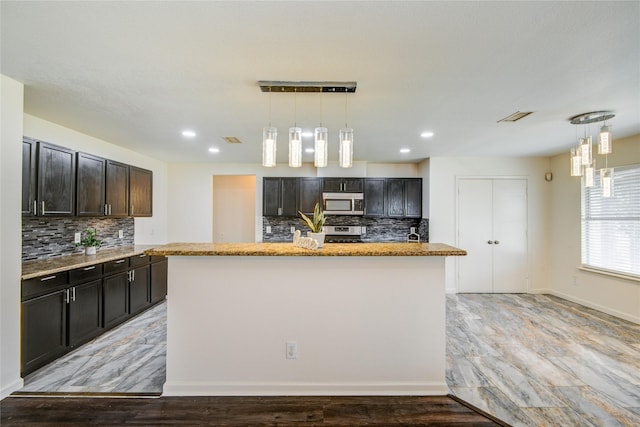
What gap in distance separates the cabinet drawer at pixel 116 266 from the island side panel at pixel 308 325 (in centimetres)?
174

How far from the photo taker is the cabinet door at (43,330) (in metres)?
2.43

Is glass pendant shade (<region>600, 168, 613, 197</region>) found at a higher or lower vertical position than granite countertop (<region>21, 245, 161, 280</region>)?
higher

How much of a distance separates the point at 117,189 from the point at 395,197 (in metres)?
4.63

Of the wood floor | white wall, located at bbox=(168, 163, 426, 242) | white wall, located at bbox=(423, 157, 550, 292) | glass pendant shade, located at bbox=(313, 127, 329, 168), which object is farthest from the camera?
white wall, located at bbox=(168, 163, 426, 242)

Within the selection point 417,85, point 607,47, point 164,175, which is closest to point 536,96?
point 607,47

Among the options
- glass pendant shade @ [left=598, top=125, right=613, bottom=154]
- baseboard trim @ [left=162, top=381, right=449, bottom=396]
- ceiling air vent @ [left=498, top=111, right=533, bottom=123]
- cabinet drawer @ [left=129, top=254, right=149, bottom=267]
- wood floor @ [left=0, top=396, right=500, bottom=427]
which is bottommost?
wood floor @ [left=0, top=396, right=500, bottom=427]

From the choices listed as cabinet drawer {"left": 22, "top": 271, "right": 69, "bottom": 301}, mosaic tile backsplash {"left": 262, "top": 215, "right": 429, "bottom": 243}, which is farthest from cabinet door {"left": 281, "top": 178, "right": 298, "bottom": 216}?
cabinet drawer {"left": 22, "top": 271, "right": 69, "bottom": 301}

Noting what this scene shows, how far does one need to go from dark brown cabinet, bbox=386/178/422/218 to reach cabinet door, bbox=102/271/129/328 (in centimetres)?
446

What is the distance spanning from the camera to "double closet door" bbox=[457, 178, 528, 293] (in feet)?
17.2

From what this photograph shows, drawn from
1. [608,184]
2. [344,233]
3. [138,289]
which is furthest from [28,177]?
[608,184]

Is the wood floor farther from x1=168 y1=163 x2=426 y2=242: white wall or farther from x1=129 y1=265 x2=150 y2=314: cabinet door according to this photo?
x1=168 y1=163 x2=426 y2=242: white wall

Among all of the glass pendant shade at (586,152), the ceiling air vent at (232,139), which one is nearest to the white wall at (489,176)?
the glass pendant shade at (586,152)

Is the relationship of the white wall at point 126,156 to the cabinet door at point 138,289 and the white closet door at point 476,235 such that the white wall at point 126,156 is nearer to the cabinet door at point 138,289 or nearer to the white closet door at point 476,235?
the cabinet door at point 138,289

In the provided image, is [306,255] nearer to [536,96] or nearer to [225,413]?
[225,413]
